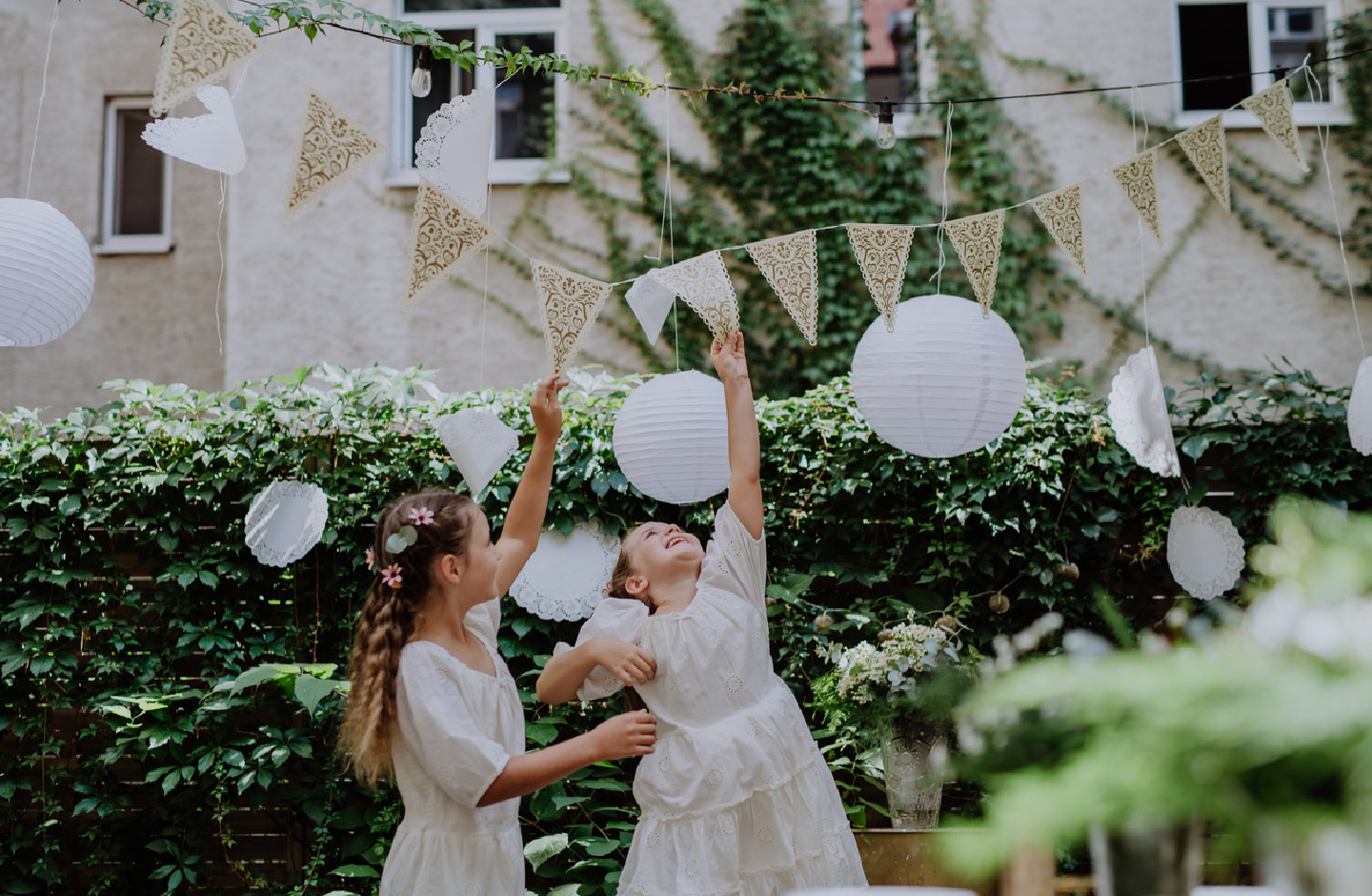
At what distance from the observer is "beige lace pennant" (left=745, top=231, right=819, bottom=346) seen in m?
2.97

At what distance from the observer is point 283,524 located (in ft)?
12.4

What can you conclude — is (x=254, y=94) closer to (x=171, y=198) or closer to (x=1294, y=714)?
(x=171, y=198)

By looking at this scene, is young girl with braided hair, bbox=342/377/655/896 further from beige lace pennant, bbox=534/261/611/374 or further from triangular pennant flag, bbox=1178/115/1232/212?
triangular pennant flag, bbox=1178/115/1232/212

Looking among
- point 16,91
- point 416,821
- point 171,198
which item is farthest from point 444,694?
point 16,91

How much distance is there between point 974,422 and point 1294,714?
2.27 m

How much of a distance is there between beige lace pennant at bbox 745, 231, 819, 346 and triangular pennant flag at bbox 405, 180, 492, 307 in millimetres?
738

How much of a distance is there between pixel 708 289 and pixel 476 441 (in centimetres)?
92

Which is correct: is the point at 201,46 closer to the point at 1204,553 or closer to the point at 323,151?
the point at 323,151

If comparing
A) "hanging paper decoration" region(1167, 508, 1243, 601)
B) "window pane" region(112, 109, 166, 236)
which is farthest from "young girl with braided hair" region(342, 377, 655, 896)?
"window pane" region(112, 109, 166, 236)

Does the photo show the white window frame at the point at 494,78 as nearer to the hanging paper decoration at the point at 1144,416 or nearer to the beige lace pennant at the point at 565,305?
the beige lace pennant at the point at 565,305

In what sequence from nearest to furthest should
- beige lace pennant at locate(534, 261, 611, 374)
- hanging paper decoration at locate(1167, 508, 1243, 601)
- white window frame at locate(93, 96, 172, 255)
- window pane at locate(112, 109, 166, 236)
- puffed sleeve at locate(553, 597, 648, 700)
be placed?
puffed sleeve at locate(553, 597, 648, 700)
beige lace pennant at locate(534, 261, 611, 374)
hanging paper decoration at locate(1167, 508, 1243, 601)
white window frame at locate(93, 96, 172, 255)
window pane at locate(112, 109, 166, 236)

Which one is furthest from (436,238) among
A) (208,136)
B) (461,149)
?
(208,136)

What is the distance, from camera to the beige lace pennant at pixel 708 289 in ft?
9.05

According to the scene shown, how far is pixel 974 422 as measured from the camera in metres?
2.95
